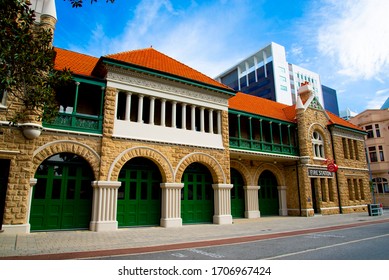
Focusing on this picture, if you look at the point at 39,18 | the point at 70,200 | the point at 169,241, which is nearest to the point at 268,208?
the point at 169,241

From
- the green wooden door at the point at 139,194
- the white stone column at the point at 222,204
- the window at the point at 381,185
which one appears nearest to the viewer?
the green wooden door at the point at 139,194

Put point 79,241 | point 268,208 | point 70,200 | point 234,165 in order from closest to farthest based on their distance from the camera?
point 79,241, point 70,200, point 234,165, point 268,208

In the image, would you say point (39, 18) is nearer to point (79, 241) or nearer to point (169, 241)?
point (79, 241)

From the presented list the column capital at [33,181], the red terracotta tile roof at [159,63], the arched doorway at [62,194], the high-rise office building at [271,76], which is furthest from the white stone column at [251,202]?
the high-rise office building at [271,76]

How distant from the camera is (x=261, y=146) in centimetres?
1972

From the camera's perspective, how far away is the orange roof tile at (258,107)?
67.3ft

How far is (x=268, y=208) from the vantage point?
2116 cm

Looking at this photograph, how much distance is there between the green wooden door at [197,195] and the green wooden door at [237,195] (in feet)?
9.86

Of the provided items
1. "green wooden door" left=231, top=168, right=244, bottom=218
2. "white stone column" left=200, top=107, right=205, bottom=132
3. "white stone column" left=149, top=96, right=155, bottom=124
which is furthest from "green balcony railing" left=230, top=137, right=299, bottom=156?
"white stone column" left=149, top=96, right=155, bottom=124

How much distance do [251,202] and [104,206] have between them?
11.0 meters

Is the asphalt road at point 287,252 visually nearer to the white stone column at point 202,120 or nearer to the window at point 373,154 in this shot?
the white stone column at point 202,120

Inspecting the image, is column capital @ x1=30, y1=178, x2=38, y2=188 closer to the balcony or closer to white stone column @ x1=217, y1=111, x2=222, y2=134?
the balcony

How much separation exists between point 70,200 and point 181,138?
6665 millimetres

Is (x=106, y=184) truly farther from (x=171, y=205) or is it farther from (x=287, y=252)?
(x=287, y=252)
